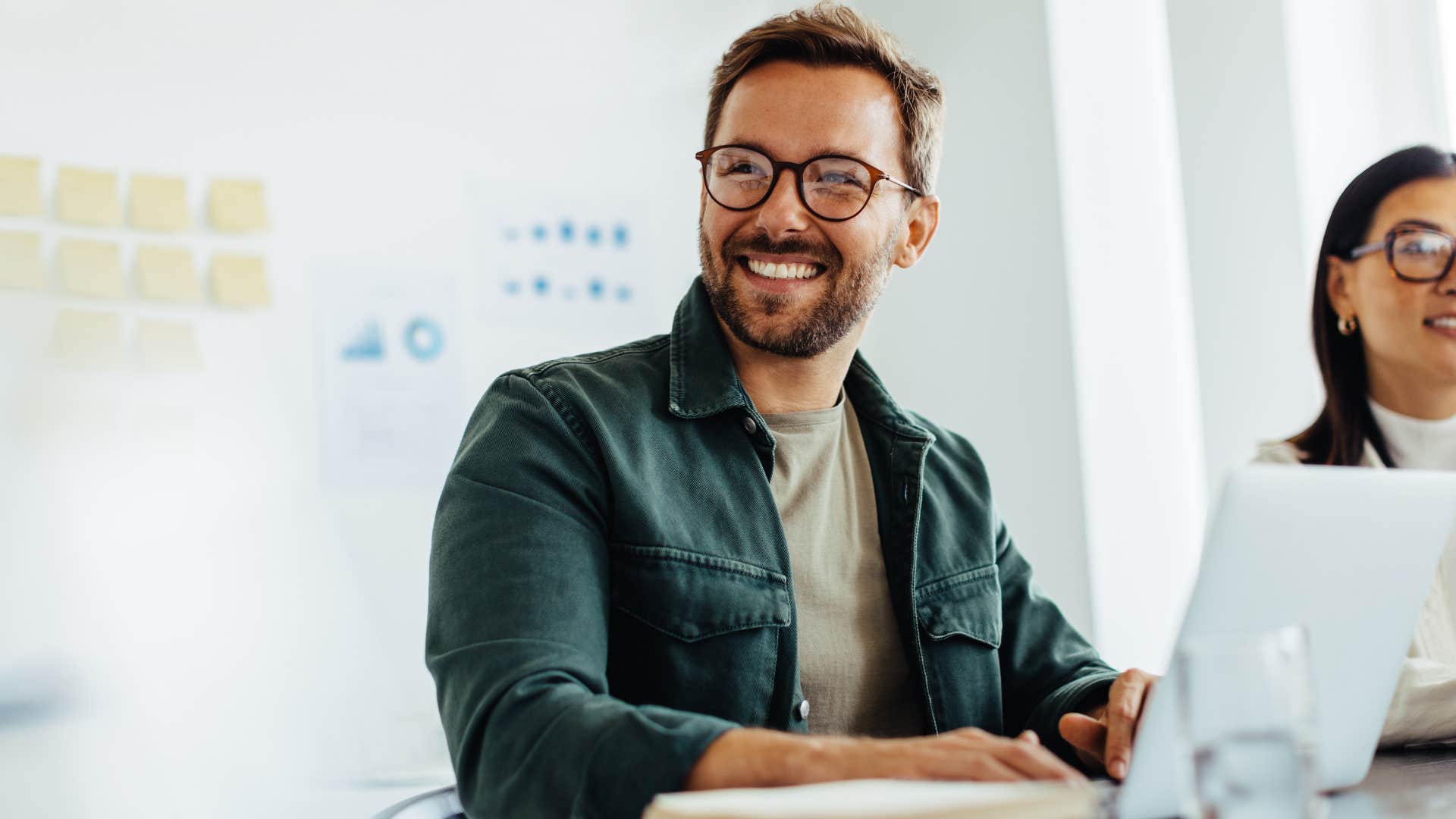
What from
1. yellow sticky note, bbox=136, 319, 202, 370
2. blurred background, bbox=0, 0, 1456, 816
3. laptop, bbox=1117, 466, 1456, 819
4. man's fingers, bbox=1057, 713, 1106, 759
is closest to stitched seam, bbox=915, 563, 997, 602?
man's fingers, bbox=1057, 713, 1106, 759

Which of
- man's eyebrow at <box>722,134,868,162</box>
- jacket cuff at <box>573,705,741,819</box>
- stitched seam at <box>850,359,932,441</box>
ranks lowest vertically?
jacket cuff at <box>573,705,741,819</box>

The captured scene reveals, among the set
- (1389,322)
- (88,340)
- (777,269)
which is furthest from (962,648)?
(88,340)

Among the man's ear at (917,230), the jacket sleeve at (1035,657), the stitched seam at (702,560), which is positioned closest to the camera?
the stitched seam at (702,560)

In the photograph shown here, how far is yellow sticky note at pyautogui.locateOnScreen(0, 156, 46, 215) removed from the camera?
207cm

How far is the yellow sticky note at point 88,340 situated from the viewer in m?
2.09

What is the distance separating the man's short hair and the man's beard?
7.4 inches

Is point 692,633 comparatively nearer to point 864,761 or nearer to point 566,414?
point 566,414

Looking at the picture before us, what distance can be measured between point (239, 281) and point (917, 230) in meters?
1.29

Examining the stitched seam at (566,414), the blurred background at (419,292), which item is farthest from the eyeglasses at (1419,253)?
the stitched seam at (566,414)

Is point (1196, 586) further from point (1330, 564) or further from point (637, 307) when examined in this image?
point (637, 307)

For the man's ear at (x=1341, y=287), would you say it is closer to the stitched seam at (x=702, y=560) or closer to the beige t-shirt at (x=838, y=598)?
the beige t-shirt at (x=838, y=598)

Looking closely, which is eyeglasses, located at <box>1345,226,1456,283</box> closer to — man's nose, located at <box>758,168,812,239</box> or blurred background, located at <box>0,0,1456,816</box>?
blurred background, located at <box>0,0,1456,816</box>

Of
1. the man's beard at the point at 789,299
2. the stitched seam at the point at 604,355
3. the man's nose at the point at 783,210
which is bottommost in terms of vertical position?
the stitched seam at the point at 604,355

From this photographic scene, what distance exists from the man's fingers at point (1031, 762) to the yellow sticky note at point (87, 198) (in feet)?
6.40
